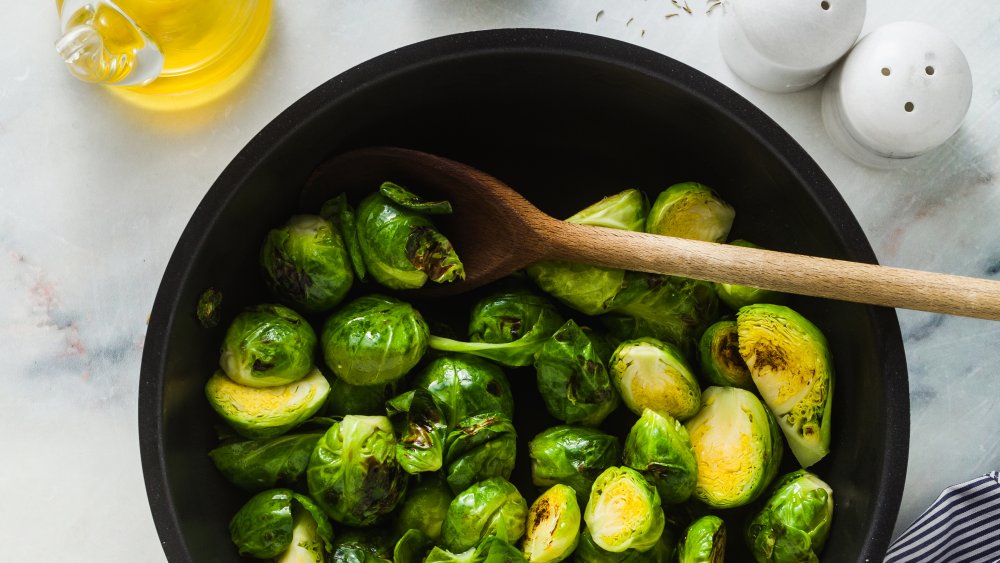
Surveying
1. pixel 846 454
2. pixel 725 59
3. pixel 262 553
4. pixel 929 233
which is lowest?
pixel 846 454

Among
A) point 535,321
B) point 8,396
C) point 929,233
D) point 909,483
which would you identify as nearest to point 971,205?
point 929,233

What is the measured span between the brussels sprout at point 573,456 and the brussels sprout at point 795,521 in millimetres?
340

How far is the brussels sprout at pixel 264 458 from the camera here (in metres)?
1.99

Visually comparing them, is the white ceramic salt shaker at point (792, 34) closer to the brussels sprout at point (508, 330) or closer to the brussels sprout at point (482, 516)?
the brussels sprout at point (508, 330)

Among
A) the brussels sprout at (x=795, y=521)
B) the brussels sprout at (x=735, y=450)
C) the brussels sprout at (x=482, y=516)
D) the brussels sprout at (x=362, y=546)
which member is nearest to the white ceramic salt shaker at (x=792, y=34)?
the brussels sprout at (x=735, y=450)

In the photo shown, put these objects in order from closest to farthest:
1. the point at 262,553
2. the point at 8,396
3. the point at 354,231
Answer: the point at 262,553 → the point at 354,231 → the point at 8,396

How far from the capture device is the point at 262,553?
6.31 ft

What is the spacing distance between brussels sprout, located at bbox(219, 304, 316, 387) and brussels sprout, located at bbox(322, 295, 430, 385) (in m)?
0.07

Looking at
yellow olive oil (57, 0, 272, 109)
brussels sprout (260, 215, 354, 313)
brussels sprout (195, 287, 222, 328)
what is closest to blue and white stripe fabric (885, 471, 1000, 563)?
brussels sprout (260, 215, 354, 313)

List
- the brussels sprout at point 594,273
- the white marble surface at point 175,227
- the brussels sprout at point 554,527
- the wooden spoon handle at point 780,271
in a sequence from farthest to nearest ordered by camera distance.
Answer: the white marble surface at point 175,227, the brussels sprout at point 594,273, the brussels sprout at point 554,527, the wooden spoon handle at point 780,271

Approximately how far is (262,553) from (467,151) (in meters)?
1.00

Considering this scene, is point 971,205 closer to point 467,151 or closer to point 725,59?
point 725,59

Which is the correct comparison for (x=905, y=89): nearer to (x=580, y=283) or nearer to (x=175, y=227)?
(x=580, y=283)

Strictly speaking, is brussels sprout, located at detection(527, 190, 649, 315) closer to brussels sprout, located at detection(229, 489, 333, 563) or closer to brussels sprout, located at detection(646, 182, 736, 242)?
brussels sprout, located at detection(646, 182, 736, 242)
